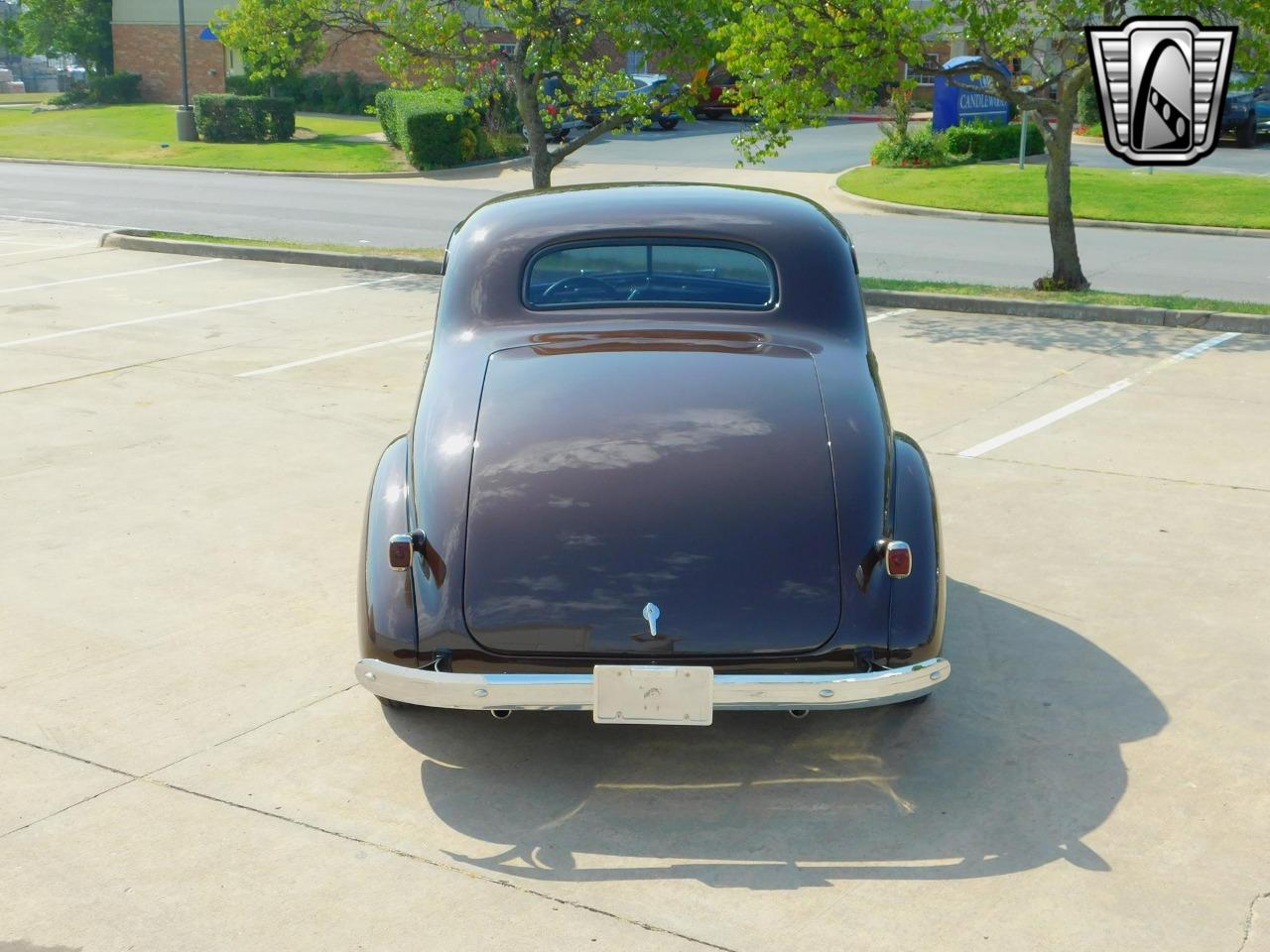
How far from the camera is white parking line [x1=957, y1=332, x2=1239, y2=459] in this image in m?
8.83

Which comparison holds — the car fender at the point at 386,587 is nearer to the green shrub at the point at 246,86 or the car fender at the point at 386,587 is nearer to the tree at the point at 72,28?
the green shrub at the point at 246,86

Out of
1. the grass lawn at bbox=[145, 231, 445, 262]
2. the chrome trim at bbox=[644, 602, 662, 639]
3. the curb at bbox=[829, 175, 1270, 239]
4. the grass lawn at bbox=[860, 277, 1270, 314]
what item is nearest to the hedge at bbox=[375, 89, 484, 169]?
the curb at bbox=[829, 175, 1270, 239]

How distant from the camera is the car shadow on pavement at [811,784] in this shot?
4.38 meters

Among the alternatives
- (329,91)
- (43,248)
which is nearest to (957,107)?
(43,248)

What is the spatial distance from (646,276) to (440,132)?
2717 centimetres

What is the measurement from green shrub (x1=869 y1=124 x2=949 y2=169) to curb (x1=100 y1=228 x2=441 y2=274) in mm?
15687

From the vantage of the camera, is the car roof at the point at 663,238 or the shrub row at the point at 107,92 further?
the shrub row at the point at 107,92

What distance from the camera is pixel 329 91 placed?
4641 cm

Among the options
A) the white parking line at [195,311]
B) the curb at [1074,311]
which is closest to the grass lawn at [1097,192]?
the curb at [1074,311]

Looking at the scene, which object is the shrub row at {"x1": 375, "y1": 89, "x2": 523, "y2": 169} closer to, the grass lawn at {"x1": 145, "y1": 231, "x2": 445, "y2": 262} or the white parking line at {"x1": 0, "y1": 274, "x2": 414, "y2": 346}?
the grass lawn at {"x1": 145, "y1": 231, "x2": 445, "y2": 262}

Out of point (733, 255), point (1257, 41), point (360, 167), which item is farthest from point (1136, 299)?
point (360, 167)

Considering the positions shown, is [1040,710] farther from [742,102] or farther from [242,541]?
[742,102]

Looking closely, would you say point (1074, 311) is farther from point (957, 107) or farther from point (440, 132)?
point (440, 132)

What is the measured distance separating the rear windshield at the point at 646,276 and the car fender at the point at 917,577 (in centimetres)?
115
